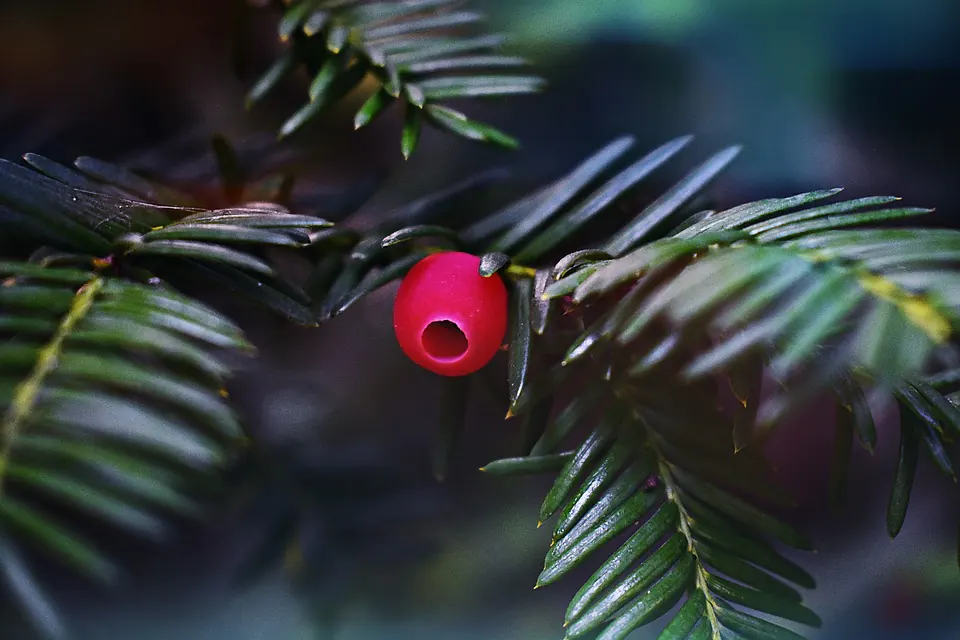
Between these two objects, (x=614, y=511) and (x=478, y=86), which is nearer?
(x=614, y=511)

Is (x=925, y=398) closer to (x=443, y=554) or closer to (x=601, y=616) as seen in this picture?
(x=601, y=616)

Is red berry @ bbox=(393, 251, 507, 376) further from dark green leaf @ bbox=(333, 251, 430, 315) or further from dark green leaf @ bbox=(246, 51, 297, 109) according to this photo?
dark green leaf @ bbox=(246, 51, 297, 109)

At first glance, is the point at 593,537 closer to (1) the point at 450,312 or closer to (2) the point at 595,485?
(2) the point at 595,485

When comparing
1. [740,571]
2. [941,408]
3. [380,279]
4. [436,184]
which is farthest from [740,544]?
[436,184]

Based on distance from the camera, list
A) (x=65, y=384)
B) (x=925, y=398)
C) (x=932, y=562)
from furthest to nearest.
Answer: (x=932, y=562) < (x=925, y=398) < (x=65, y=384)

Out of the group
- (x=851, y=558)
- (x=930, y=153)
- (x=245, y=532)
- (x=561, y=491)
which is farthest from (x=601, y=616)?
(x=930, y=153)

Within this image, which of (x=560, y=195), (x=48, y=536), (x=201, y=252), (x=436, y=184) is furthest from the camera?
(x=436, y=184)

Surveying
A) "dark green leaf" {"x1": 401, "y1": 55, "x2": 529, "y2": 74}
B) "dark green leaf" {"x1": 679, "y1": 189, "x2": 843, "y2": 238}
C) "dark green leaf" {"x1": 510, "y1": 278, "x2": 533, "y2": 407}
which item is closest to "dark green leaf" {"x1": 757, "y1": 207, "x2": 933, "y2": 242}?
"dark green leaf" {"x1": 679, "y1": 189, "x2": 843, "y2": 238}
